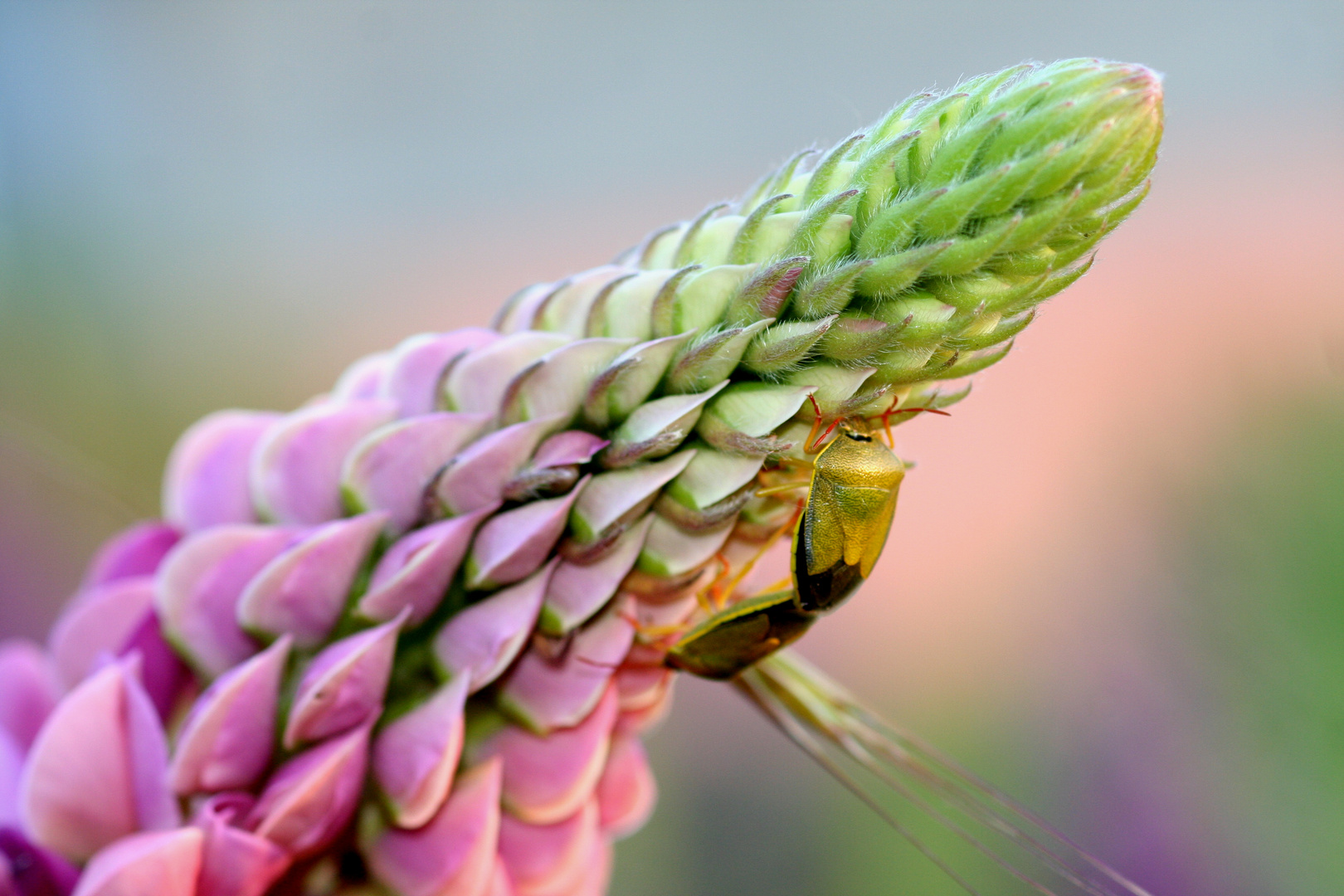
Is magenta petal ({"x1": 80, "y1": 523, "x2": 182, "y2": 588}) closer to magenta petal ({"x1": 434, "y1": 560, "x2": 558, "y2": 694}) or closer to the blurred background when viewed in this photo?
magenta petal ({"x1": 434, "y1": 560, "x2": 558, "y2": 694})

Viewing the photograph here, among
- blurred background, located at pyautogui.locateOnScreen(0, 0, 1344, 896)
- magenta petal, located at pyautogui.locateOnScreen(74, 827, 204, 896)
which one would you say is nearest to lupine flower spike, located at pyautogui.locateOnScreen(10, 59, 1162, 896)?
magenta petal, located at pyautogui.locateOnScreen(74, 827, 204, 896)

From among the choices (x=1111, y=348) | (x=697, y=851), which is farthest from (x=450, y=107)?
(x=697, y=851)

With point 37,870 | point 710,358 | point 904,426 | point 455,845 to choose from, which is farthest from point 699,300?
point 904,426

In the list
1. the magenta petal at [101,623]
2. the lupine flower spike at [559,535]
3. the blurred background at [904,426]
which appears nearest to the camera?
the lupine flower spike at [559,535]

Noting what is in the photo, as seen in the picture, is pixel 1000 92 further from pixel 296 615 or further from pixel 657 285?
pixel 296 615

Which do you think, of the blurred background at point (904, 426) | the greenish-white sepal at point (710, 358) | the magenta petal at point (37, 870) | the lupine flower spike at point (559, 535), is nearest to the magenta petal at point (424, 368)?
the lupine flower spike at point (559, 535)

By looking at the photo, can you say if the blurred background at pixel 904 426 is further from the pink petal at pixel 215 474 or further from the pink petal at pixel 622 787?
the pink petal at pixel 622 787
